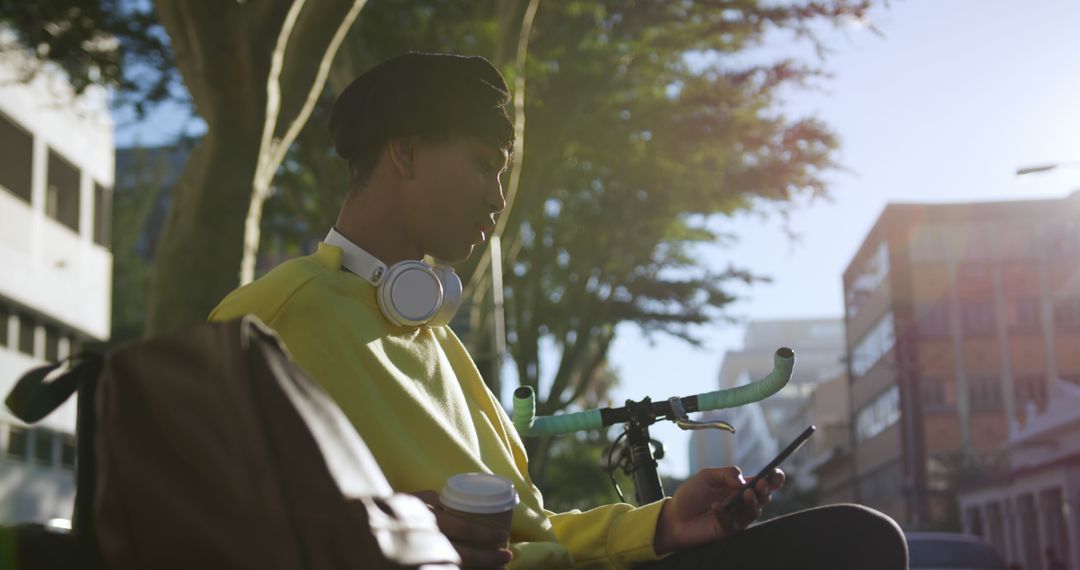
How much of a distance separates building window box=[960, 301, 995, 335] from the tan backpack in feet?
228

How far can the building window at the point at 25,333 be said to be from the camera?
27484mm

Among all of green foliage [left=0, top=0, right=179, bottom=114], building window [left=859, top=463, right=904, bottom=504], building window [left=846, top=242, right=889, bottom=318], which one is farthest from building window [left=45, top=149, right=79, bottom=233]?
building window [left=846, top=242, right=889, bottom=318]

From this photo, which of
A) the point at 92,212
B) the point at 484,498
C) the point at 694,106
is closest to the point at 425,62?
the point at 484,498

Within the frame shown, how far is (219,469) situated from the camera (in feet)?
3.98

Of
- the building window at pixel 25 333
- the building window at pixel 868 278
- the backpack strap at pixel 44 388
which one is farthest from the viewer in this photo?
the building window at pixel 868 278

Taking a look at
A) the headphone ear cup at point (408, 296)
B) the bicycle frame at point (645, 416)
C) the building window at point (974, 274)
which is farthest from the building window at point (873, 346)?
the headphone ear cup at point (408, 296)

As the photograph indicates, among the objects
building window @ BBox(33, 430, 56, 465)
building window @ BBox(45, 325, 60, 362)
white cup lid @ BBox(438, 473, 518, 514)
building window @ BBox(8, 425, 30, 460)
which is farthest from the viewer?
building window @ BBox(45, 325, 60, 362)

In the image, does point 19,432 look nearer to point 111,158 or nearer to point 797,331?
point 111,158

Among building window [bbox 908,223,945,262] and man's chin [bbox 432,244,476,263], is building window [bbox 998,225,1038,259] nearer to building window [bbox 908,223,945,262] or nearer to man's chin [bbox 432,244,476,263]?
building window [bbox 908,223,945,262]

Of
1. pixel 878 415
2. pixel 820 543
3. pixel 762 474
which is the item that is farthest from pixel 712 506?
pixel 878 415

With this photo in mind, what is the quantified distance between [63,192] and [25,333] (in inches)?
159

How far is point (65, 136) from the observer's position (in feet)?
98.0

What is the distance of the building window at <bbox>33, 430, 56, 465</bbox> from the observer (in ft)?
93.3

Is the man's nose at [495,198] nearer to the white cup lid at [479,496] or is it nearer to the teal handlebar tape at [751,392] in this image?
the teal handlebar tape at [751,392]
